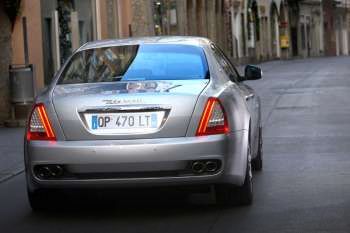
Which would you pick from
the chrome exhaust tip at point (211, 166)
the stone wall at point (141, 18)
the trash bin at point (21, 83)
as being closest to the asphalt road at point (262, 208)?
the chrome exhaust tip at point (211, 166)

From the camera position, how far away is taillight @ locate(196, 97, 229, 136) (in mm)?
7090

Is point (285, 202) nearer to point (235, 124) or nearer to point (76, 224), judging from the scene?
point (235, 124)

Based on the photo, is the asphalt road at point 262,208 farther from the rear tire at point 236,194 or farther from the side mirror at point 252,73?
the side mirror at point 252,73

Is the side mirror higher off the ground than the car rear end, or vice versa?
the side mirror

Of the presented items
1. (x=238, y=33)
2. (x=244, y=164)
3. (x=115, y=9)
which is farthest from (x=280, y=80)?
(x=244, y=164)

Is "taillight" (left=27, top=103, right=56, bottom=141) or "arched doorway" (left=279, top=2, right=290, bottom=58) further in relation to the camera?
"arched doorway" (left=279, top=2, right=290, bottom=58)

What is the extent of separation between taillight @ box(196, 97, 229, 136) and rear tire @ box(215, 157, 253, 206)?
2.08 ft

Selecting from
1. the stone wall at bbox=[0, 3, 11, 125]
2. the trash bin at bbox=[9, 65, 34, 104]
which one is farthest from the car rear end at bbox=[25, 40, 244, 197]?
the stone wall at bbox=[0, 3, 11, 125]

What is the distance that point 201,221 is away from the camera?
7.13 metres

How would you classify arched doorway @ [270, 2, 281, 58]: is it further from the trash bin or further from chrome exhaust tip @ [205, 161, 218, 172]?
chrome exhaust tip @ [205, 161, 218, 172]

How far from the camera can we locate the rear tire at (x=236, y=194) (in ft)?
24.9

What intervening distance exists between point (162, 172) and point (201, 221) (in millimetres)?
499

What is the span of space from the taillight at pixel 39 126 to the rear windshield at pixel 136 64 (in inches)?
24.1

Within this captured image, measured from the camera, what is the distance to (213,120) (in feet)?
23.4
